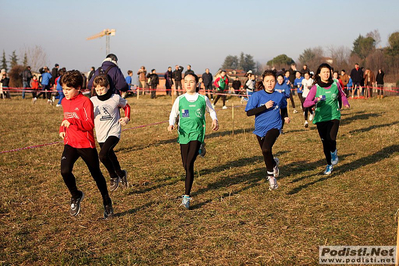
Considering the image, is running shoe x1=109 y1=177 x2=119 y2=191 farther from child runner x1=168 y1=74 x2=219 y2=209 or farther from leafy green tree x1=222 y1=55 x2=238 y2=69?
leafy green tree x1=222 y1=55 x2=238 y2=69

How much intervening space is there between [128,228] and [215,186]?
2471mm

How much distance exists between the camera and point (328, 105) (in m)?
8.41

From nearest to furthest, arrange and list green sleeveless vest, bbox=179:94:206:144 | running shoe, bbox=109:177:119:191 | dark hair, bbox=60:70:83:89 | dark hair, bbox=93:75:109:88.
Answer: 1. dark hair, bbox=60:70:83:89
2. green sleeveless vest, bbox=179:94:206:144
3. dark hair, bbox=93:75:109:88
4. running shoe, bbox=109:177:119:191

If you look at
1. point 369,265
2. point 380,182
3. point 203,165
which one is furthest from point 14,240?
point 380,182

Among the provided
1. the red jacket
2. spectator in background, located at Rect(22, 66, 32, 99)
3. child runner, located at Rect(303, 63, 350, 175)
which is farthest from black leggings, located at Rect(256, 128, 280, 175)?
spectator in background, located at Rect(22, 66, 32, 99)

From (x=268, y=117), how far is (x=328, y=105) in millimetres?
1888

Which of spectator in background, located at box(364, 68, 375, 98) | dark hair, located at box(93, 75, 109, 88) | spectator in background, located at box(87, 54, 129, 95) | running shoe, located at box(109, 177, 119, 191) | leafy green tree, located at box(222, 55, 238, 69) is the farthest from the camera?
leafy green tree, located at box(222, 55, 238, 69)

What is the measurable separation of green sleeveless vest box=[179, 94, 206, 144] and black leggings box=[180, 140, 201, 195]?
78mm

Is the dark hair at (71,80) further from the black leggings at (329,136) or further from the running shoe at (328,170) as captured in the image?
the running shoe at (328,170)

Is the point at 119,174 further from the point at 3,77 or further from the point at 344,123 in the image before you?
the point at 3,77

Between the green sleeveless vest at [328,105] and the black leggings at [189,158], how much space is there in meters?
3.29

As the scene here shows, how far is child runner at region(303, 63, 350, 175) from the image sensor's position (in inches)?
328

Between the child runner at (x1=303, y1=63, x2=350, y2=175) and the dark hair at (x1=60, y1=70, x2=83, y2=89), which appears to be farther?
the child runner at (x1=303, y1=63, x2=350, y2=175)

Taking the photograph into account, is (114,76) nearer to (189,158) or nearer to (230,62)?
(189,158)
